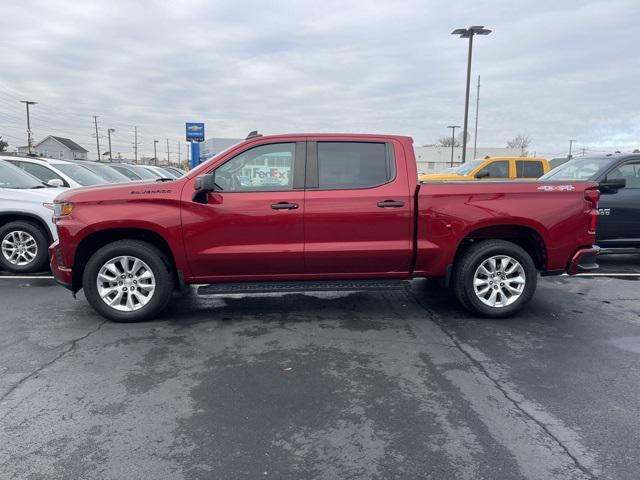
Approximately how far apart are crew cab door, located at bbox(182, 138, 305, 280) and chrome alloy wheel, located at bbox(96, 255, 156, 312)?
20.1 inches

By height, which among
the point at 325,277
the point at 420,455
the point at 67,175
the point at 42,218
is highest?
the point at 67,175

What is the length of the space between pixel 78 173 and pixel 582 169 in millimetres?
9643

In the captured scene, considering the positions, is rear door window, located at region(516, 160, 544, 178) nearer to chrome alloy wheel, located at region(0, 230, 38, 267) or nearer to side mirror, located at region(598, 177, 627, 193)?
side mirror, located at region(598, 177, 627, 193)

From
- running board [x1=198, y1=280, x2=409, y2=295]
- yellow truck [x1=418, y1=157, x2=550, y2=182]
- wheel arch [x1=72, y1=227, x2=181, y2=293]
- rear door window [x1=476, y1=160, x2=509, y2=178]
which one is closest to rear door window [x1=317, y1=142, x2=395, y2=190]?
running board [x1=198, y1=280, x2=409, y2=295]

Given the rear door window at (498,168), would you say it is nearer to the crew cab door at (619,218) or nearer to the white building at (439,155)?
the crew cab door at (619,218)

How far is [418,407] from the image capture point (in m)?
3.39

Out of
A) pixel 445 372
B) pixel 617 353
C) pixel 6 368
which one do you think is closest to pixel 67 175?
pixel 6 368

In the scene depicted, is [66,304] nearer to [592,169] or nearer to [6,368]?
[6,368]

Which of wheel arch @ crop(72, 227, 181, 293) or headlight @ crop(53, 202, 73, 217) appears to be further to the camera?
wheel arch @ crop(72, 227, 181, 293)

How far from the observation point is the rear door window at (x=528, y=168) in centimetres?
1420

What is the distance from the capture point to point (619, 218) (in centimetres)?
777

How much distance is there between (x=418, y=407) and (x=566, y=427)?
36.4 inches

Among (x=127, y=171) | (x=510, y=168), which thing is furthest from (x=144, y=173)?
(x=510, y=168)

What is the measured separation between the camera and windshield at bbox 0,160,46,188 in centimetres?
777
